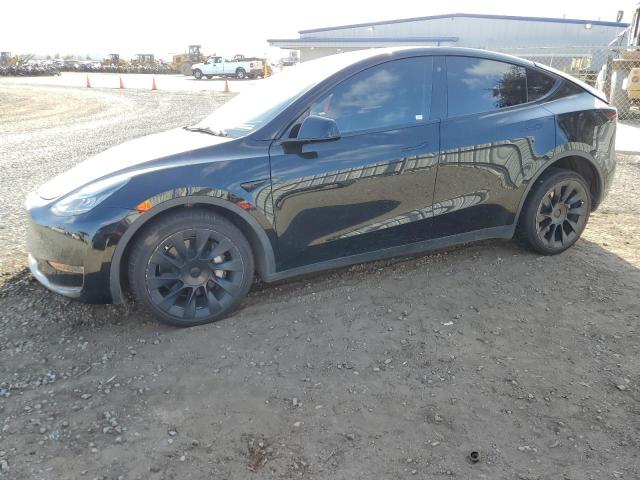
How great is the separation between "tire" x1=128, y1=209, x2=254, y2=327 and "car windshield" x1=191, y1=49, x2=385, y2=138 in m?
0.70

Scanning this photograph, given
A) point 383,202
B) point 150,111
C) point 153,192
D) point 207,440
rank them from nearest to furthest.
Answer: point 207,440, point 153,192, point 383,202, point 150,111

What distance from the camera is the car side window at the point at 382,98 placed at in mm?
3561

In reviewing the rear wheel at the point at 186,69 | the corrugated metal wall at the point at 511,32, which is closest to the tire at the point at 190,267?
the corrugated metal wall at the point at 511,32

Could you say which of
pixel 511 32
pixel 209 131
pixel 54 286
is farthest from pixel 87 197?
pixel 511 32

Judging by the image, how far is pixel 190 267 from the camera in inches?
130

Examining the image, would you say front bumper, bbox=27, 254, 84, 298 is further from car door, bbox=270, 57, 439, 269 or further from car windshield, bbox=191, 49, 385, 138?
car windshield, bbox=191, 49, 385, 138

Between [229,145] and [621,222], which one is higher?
[229,145]

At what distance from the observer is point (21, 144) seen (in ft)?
34.5

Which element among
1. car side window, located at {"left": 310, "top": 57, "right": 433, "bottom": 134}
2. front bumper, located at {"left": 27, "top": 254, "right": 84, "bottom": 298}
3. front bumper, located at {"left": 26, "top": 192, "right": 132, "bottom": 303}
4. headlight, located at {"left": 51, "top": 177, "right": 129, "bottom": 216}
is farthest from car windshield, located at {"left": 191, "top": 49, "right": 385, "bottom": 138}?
front bumper, located at {"left": 27, "top": 254, "right": 84, "bottom": 298}

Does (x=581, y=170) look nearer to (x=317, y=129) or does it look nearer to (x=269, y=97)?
(x=317, y=129)

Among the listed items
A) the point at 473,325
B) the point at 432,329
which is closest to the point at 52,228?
the point at 432,329

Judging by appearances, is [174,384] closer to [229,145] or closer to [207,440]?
[207,440]

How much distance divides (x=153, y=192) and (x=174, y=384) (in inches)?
44.0

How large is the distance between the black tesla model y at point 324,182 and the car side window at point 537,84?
0.01 m
